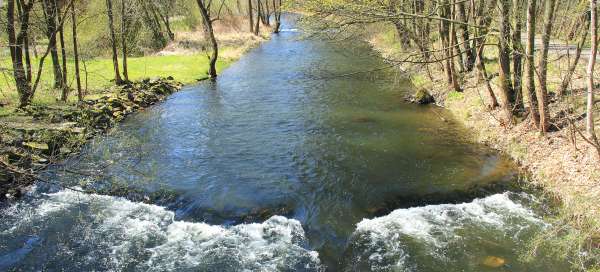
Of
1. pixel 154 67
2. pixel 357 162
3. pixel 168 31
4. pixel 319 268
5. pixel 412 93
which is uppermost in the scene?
pixel 168 31

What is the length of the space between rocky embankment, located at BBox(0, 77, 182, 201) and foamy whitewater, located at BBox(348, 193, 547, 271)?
8.65 metres

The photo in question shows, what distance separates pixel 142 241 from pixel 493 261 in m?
8.62

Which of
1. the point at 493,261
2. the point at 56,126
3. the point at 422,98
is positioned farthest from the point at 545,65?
the point at 56,126

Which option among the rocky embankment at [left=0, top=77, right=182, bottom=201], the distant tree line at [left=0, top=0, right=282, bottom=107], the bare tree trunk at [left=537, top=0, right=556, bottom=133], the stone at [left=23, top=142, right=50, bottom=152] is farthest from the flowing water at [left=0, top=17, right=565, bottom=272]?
the distant tree line at [left=0, top=0, right=282, bottom=107]

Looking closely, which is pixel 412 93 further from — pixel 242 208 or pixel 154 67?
pixel 154 67

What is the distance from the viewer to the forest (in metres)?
11.0

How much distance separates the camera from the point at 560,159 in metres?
14.2

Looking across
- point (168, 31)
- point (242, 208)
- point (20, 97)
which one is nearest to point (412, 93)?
point (242, 208)

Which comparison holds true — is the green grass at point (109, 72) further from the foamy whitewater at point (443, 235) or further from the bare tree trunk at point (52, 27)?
the foamy whitewater at point (443, 235)

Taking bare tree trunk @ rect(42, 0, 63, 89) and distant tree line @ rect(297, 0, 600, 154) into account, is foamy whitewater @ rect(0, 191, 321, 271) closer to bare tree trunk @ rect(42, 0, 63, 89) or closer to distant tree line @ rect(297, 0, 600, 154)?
distant tree line @ rect(297, 0, 600, 154)

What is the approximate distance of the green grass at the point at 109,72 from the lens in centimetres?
2425

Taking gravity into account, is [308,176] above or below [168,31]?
below

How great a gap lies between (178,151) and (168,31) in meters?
34.5

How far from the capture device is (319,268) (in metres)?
10.5
